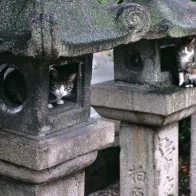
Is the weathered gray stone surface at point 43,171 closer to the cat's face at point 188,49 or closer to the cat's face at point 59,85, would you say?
the cat's face at point 59,85

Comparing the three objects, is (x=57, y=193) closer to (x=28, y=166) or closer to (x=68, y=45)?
(x=28, y=166)

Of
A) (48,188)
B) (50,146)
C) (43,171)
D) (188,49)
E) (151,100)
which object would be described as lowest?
(48,188)

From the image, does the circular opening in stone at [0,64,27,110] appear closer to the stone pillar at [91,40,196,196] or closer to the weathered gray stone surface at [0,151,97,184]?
the weathered gray stone surface at [0,151,97,184]

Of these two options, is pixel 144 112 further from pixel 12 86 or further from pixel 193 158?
pixel 12 86

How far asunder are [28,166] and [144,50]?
1790 mm

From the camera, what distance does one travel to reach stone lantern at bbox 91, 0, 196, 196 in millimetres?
4637

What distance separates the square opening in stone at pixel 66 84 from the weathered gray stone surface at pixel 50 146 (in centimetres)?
17

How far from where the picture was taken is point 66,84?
365 cm

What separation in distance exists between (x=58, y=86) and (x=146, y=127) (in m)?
1.58

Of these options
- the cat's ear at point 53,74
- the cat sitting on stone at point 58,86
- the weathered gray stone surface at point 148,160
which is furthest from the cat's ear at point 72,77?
the weathered gray stone surface at point 148,160

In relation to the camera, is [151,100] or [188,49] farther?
[188,49]

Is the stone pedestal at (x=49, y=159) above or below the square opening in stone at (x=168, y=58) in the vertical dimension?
below

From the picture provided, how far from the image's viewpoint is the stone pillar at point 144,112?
4777 mm

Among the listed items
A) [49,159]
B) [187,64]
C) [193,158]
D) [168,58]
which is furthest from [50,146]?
[193,158]
